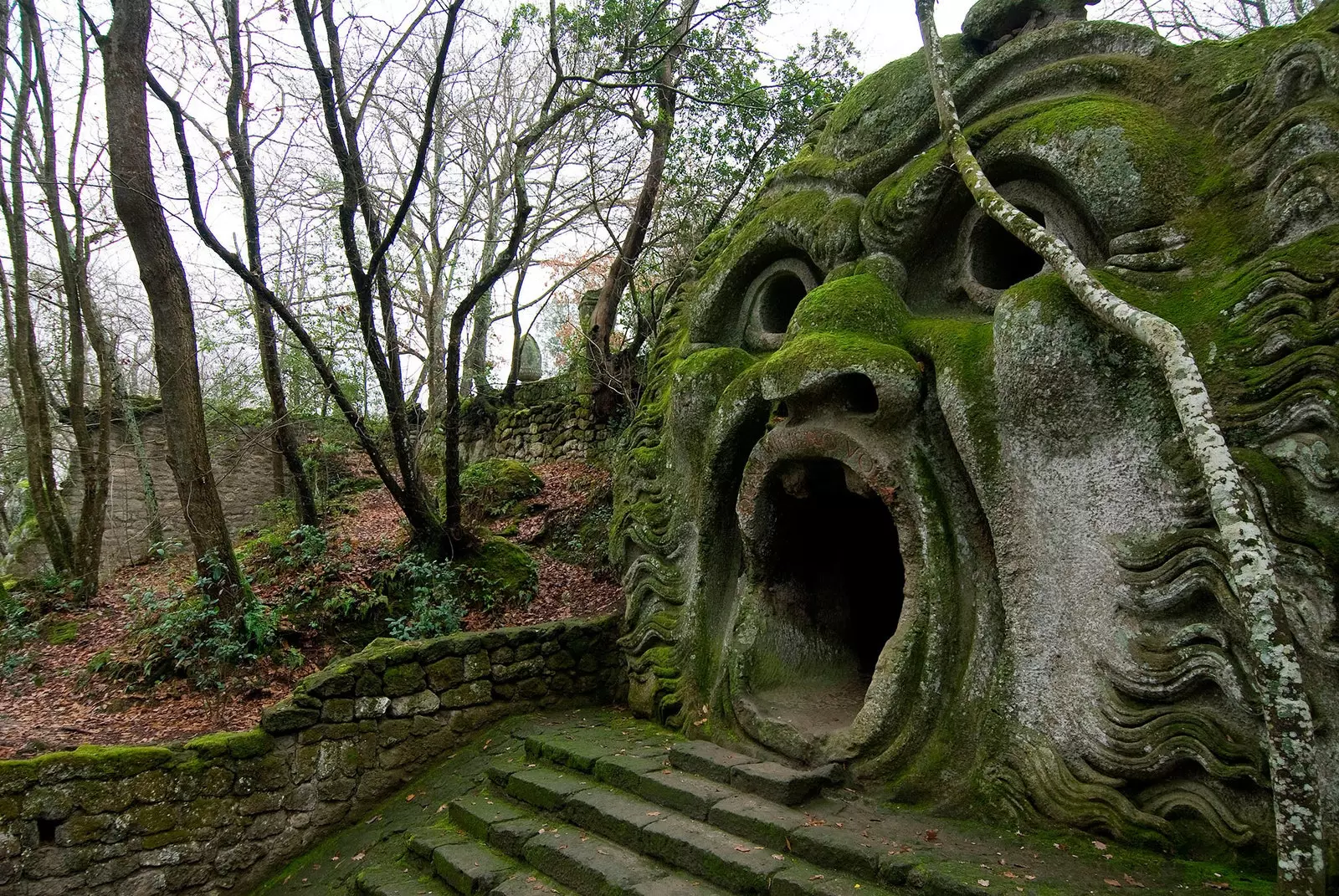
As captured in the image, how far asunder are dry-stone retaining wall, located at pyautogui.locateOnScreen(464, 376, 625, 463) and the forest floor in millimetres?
593

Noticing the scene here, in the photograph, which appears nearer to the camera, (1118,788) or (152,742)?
(1118,788)

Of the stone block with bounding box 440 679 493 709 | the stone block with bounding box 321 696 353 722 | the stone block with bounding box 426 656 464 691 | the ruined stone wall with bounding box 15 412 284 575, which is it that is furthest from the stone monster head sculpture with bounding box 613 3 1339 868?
the ruined stone wall with bounding box 15 412 284 575

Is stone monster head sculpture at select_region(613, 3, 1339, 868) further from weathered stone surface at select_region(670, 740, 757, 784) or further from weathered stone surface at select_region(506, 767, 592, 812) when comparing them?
weathered stone surface at select_region(506, 767, 592, 812)

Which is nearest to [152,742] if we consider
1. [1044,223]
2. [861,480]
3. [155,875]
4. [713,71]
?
[155,875]

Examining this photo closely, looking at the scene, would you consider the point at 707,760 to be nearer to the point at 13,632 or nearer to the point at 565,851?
the point at 565,851

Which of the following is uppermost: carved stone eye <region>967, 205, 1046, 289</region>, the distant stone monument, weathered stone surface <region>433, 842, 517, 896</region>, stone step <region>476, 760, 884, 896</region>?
the distant stone monument

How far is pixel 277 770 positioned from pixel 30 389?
7021 mm

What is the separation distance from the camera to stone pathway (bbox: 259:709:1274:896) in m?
3.29

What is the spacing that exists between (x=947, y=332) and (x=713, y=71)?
721 cm

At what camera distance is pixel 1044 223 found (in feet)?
15.3

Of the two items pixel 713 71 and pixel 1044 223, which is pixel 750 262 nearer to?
pixel 1044 223

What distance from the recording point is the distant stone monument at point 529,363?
14.7 metres

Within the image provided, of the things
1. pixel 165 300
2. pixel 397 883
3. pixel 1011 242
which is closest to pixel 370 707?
pixel 397 883

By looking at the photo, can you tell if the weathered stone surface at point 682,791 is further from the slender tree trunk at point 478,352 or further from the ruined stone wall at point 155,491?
the slender tree trunk at point 478,352
